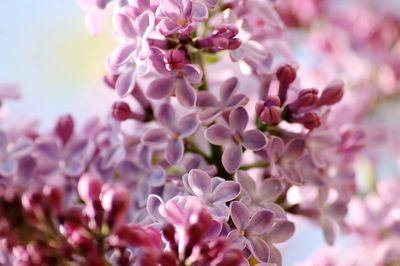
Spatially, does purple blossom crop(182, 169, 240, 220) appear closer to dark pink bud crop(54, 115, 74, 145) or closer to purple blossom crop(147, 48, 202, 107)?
purple blossom crop(147, 48, 202, 107)

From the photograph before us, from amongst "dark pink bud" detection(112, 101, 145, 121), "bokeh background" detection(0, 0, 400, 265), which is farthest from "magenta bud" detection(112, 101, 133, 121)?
"bokeh background" detection(0, 0, 400, 265)

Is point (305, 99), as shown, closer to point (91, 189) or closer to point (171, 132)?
point (171, 132)

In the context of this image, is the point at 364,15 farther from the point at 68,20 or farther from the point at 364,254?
the point at 68,20

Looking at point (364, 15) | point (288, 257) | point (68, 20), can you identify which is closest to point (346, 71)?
point (364, 15)

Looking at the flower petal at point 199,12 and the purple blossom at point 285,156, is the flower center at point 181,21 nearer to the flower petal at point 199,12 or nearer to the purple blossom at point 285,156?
the flower petal at point 199,12

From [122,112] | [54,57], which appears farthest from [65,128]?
[54,57]

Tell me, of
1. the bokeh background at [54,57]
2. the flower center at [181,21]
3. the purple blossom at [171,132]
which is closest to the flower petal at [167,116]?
the purple blossom at [171,132]

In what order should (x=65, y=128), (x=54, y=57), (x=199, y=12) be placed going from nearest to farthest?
(x=199, y=12)
(x=65, y=128)
(x=54, y=57)
